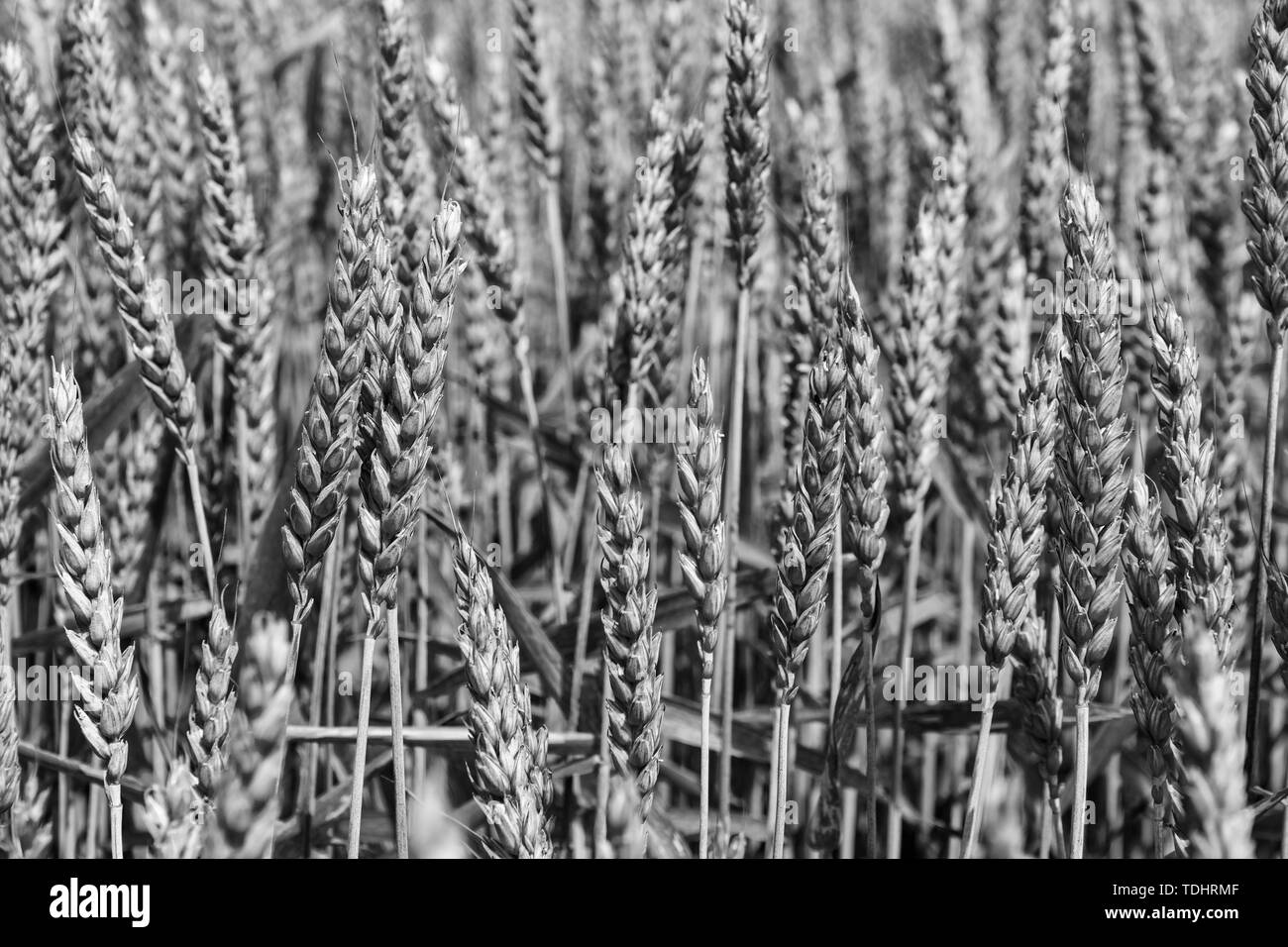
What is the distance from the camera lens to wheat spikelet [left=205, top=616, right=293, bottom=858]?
910mm

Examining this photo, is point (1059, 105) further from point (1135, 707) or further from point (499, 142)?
point (1135, 707)

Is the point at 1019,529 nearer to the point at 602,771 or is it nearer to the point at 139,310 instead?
the point at 602,771

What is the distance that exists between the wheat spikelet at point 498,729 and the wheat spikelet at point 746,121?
0.68 meters

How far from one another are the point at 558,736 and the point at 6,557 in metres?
0.74

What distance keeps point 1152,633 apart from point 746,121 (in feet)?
2.79

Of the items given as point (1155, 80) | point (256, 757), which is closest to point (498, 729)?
point (256, 757)

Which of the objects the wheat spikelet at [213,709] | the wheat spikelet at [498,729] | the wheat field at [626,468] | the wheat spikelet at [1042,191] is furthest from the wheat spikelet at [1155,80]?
the wheat spikelet at [213,709]

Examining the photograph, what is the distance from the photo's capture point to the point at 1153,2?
8.36 ft

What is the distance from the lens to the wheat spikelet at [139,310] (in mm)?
1450

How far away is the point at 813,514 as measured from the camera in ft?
4.04

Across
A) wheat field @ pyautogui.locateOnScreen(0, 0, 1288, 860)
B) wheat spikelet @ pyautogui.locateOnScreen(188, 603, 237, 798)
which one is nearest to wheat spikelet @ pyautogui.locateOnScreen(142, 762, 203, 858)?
wheat field @ pyautogui.locateOnScreen(0, 0, 1288, 860)

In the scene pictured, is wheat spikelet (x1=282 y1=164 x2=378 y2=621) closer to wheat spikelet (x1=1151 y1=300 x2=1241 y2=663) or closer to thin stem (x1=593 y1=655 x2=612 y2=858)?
thin stem (x1=593 y1=655 x2=612 y2=858)

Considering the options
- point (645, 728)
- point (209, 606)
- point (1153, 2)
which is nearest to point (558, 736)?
point (645, 728)

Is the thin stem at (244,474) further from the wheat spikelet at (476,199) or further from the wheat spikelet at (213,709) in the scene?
the wheat spikelet at (213,709)
